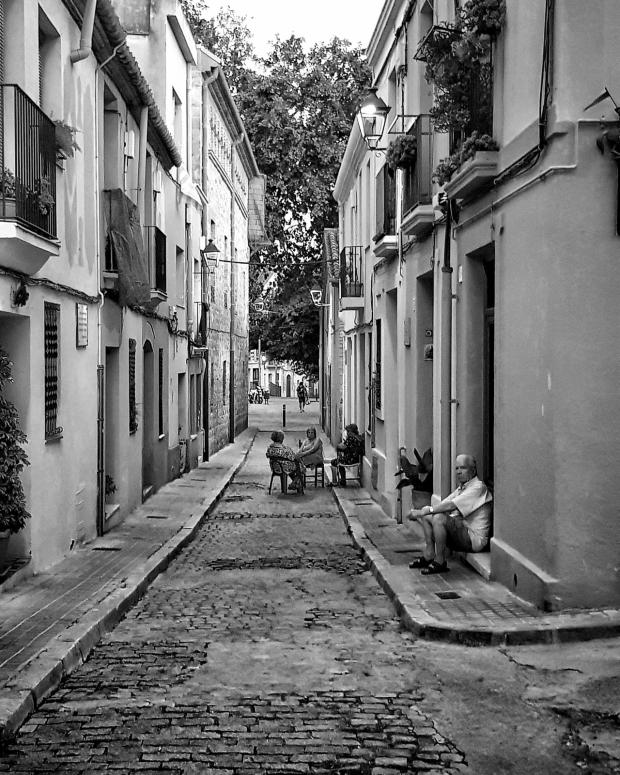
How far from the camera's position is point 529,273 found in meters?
7.90

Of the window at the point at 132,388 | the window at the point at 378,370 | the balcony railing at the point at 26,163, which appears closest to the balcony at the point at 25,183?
the balcony railing at the point at 26,163

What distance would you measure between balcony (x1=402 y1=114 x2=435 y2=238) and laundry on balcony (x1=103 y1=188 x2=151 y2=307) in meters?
3.75

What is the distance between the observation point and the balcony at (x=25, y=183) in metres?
8.37

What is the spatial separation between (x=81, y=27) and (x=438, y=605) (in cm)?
763

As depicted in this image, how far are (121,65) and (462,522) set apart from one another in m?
8.05

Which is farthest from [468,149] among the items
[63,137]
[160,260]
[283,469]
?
[283,469]

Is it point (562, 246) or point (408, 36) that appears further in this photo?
point (408, 36)

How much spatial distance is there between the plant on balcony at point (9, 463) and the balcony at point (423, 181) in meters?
5.46

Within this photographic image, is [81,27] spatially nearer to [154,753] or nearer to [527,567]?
[527,567]

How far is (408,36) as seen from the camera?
13.7 metres

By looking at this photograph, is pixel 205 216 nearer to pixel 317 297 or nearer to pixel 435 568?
pixel 317 297

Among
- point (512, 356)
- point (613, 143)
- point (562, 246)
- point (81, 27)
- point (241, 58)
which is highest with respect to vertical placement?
point (241, 58)

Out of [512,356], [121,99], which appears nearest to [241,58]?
[121,99]

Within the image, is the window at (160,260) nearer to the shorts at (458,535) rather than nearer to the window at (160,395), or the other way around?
the window at (160,395)
